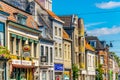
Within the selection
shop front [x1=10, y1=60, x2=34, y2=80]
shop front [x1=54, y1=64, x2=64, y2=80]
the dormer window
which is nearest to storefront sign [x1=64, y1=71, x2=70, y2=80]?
shop front [x1=54, y1=64, x2=64, y2=80]

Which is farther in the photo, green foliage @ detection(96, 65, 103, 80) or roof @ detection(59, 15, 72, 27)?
green foliage @ detection(96, 65, 103, 80)

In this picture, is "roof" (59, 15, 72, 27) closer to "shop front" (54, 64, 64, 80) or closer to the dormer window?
"shop front" (54, 64, 64, 80)

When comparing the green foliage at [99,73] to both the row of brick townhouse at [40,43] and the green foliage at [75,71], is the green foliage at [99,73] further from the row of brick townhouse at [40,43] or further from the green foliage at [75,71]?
the green foliage at [75,71]

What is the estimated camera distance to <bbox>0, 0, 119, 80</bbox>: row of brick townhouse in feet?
142

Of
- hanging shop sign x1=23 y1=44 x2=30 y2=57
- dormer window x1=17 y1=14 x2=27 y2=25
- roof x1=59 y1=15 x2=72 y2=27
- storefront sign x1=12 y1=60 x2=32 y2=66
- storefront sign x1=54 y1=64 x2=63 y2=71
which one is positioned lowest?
storefront sign x1=54 y1=64 x2=63 y2=71

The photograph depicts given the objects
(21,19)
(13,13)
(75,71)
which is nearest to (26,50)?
(21,19)

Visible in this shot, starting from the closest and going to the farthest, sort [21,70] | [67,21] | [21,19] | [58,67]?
[21,70], [21,19], [58,67], [67,21]

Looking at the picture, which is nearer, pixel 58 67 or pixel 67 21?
pixel 58 67

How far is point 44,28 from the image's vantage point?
5634cm

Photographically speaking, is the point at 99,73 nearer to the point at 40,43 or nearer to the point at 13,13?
the point at 40,43

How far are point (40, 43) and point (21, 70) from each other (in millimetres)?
7865

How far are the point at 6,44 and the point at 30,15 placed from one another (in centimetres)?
1273

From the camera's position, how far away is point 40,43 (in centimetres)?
5369

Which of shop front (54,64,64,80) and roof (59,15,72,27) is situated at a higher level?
roof (59,15,72,27)
